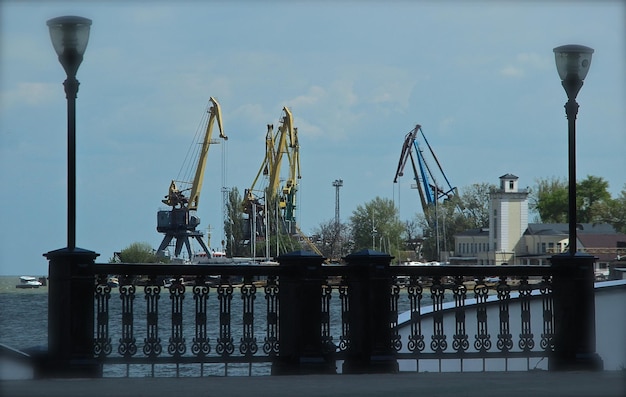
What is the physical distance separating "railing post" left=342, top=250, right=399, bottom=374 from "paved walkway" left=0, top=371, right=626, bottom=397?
0.93 ft

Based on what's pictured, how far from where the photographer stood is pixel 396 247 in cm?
13075

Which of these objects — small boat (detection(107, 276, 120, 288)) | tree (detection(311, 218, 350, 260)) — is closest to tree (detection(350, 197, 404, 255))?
tree (detection(311, 218, 350, 260))

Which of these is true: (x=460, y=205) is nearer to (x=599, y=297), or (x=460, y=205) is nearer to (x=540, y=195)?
(x=540, y=195)

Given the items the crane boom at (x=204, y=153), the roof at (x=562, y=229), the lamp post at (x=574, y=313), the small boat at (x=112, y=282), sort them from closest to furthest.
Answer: the small boat at (x=112, y=282) < the lamp post at (x=574, y=313) < the crane boom at (x=204, y=153) < the roof at (x=562, y=229)

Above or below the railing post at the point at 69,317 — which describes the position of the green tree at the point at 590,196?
above

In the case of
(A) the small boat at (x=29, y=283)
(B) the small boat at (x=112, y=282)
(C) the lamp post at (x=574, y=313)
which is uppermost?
(A) the small boat at (x=29, y=283)

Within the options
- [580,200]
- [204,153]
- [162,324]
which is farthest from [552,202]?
[162,324]

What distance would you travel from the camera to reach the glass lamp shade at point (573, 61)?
1292 centimetres

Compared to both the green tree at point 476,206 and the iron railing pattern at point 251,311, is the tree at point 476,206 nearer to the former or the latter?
the green tree at point 476,206

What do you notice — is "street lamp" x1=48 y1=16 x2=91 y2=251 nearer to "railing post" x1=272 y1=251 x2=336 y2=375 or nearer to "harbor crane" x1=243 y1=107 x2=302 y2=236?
"railing post" x1=272 y1=251 x2=336 y2=375

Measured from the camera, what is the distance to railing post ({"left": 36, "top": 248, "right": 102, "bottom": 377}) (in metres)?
11.4

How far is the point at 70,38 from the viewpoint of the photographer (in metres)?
11.8

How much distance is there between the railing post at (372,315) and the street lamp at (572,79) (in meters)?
2.33

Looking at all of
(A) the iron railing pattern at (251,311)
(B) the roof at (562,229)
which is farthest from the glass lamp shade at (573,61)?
(B) the roof at (562,229)
